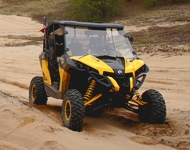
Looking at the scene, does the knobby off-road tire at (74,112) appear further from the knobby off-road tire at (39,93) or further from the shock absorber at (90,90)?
the knobby off-road tire at (39,93)

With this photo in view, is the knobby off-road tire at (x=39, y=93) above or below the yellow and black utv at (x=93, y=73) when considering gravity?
below

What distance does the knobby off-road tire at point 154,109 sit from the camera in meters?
7.12

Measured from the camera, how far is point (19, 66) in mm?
17844

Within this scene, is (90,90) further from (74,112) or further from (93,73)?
(74,112)

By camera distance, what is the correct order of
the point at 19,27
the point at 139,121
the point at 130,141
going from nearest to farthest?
the point at 130,141 → the point at 139,121 → the point at 19,27

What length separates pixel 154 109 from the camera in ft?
23.4

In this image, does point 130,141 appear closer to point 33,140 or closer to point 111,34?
point 33,140

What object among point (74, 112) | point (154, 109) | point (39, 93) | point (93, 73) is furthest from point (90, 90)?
point (39, 93)

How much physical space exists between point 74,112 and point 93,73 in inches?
27.2

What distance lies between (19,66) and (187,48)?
22.9ft

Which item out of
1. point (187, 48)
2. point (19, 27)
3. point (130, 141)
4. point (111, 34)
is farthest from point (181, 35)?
point (19, 27)

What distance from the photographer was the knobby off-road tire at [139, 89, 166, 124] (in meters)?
7.12

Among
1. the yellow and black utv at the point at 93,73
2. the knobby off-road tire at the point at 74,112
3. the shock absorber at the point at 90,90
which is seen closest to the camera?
the knobby off-road tire at the point at 74,112

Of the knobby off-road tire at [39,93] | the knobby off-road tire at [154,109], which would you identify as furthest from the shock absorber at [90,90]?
the knobby off-road tire at [39,93]
